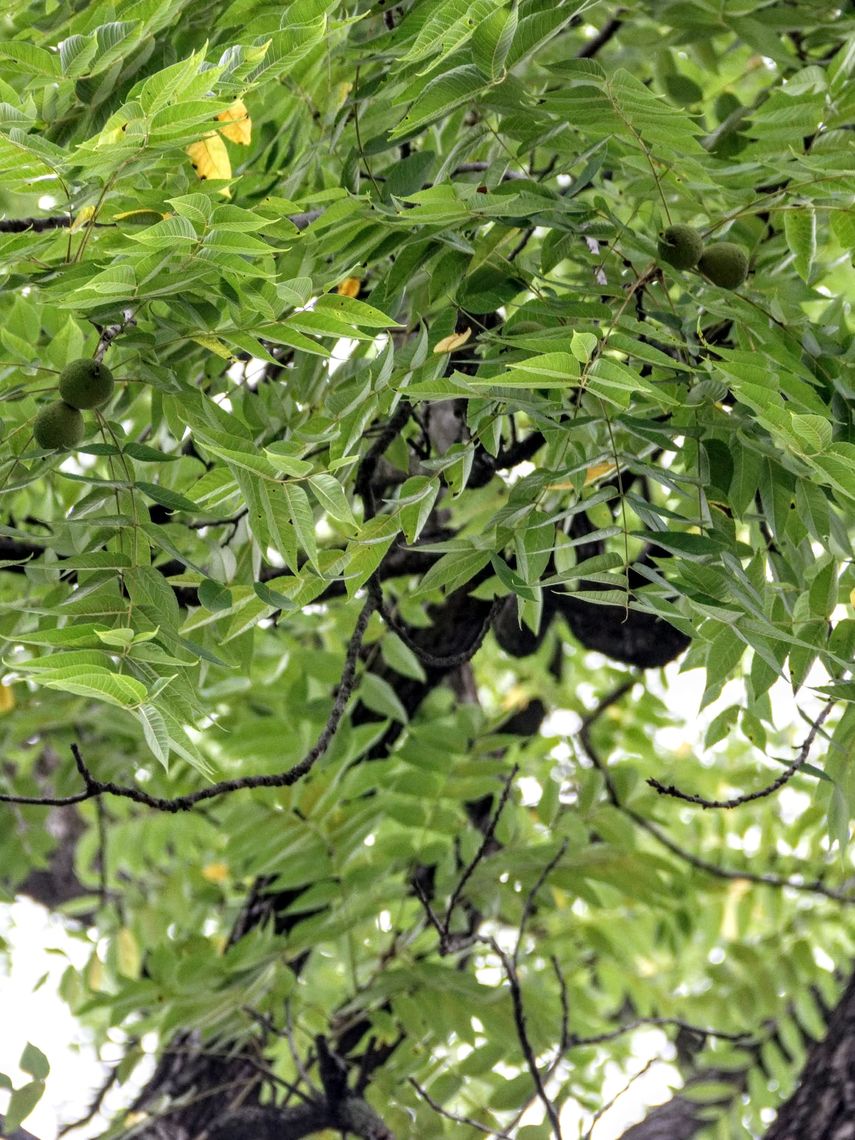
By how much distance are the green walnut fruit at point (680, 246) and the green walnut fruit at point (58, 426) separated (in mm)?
710

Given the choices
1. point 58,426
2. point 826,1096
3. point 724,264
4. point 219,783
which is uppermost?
point 724,264

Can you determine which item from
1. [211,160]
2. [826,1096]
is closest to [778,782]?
[211,160]

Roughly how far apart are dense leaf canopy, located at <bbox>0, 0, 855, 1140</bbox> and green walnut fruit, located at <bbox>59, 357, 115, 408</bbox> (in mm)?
12

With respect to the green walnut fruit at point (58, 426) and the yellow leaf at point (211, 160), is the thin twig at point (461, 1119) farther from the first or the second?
the yellow leaf at point (211, 160)

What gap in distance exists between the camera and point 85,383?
133 centimetres

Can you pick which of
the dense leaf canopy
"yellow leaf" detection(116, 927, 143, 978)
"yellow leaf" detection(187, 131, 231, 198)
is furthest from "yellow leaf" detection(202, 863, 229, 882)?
Answer: "yellow leaf" detection(187, 131, 231, 198)

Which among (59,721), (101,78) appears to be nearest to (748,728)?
(101,78)

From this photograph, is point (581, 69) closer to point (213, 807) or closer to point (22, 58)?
point (22, 58)

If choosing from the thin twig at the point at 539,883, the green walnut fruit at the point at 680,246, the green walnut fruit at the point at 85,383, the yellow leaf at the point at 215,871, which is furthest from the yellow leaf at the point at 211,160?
the yellow leaf at the point at 215,871

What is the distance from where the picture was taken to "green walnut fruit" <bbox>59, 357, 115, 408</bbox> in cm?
132

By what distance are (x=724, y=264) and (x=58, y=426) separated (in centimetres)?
82

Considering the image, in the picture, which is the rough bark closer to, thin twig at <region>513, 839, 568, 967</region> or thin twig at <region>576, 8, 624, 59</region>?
thin twig at <region>513, 839, 568, 967</region>

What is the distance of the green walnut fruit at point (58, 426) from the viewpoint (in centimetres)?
135

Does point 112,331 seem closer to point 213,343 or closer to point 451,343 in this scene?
point 213,343
